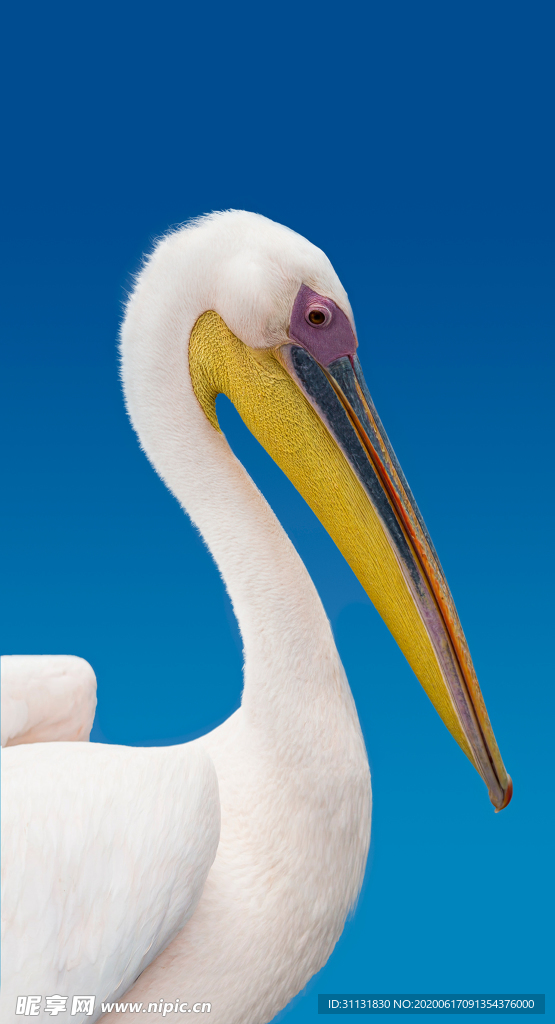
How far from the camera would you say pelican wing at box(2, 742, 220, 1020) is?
1.54 m

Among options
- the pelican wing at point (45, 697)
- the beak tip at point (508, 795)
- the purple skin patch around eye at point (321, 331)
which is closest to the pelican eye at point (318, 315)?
the purple skin patch around eye at point (321, 331)

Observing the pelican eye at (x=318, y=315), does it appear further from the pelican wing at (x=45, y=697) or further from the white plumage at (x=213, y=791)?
the pelican wing at (x=45, y=697)

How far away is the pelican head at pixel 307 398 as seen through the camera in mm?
1907

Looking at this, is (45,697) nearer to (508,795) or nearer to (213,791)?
(213,791)

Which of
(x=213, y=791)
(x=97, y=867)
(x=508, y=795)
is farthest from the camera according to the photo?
(x=508, y=795)

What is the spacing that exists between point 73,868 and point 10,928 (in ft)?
0.52

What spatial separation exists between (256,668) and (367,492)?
0.50m

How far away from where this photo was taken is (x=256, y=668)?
189 centimetres

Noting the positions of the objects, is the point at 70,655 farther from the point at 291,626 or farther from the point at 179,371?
the point at 179,371

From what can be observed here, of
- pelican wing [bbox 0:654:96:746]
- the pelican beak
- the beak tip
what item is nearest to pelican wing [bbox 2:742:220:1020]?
pelican wing [bbox 0:654:96:746]

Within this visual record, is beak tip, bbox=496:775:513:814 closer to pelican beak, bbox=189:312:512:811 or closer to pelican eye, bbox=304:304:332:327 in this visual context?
pelican beak, bbox=189:312:512:811

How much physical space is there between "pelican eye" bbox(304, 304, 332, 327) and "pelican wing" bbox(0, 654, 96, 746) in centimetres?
98

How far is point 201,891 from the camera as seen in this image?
165cm

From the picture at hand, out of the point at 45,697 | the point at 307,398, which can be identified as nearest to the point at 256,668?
the point at 45,697
